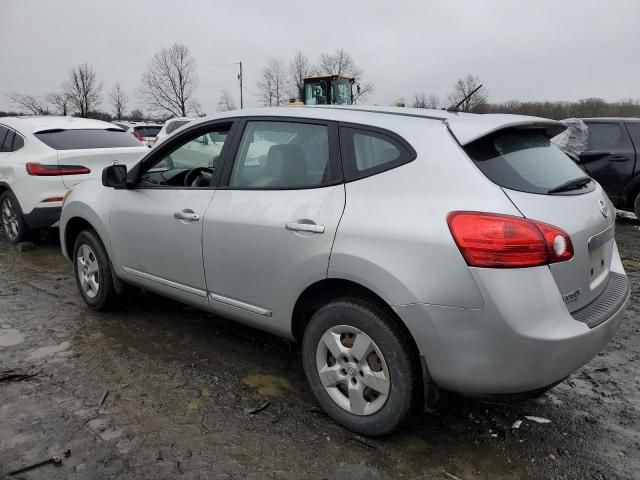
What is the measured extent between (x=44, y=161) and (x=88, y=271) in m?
2.60

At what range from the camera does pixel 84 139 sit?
6812 millimetres

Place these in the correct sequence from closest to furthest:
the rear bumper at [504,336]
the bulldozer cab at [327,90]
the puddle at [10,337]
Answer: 1. the rear bumper at [504,336]
2. the puddle at [10,337]
3. the bulldozer cab at [327,90]

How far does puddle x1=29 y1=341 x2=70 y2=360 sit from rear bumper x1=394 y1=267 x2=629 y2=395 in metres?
2.64

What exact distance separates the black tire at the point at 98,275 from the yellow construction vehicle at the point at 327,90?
1796 centimetres

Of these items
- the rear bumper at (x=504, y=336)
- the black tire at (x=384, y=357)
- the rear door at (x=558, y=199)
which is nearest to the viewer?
the rear bumper at (x=504, y=336)

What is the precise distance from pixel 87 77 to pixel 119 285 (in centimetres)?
6169

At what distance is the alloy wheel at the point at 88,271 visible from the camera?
4.37 meters

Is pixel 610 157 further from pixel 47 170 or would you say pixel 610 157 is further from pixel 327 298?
pixel 47 170

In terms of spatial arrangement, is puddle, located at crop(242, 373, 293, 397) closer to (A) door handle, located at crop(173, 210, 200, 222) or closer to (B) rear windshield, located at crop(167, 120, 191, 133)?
(A) door handle, located at crop(173, 210, 200, 222)

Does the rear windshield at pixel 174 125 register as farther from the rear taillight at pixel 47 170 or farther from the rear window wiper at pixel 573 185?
the rear window wiper at pixel 573 185

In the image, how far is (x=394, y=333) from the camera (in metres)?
2.43

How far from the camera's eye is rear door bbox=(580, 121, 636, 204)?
317 inches

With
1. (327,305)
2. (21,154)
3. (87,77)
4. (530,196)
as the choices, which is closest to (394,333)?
(327,305)

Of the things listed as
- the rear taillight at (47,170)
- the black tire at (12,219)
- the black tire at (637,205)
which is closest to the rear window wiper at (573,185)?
the rear taillight at (47,170)
